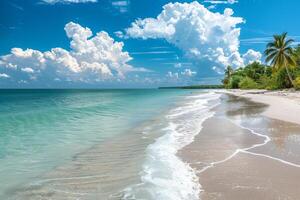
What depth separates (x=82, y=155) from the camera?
9.62 meters

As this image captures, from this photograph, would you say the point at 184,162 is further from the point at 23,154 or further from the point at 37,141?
the point at 37,141

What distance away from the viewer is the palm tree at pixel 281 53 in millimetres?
53041

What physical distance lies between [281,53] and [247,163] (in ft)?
171

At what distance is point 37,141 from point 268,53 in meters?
51.9

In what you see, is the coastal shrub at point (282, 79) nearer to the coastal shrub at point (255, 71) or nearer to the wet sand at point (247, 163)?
the coastal shrub at point (255, 71)

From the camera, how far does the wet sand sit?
18.1ft

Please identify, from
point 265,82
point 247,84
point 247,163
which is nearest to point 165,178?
point 247,163

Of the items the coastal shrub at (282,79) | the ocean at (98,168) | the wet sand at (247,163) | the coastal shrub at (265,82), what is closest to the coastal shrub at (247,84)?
the coastal shrub at (265,82)

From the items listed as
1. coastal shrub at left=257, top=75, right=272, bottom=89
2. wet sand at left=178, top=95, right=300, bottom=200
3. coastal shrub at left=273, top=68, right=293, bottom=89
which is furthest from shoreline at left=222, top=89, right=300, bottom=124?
coastal shrub at left=257, top=75, right=272, bottom=89

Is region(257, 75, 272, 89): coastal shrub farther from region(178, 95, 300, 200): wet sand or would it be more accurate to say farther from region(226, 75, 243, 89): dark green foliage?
region(178, 95, 300, 200): wet sand

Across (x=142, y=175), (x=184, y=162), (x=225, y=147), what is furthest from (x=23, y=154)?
(x=225, y=147)

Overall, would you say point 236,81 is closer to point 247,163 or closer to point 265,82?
point 265,82

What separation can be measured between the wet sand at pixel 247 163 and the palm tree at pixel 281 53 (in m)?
45.3

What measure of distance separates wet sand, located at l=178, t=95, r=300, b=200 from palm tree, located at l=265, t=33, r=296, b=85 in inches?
1785
